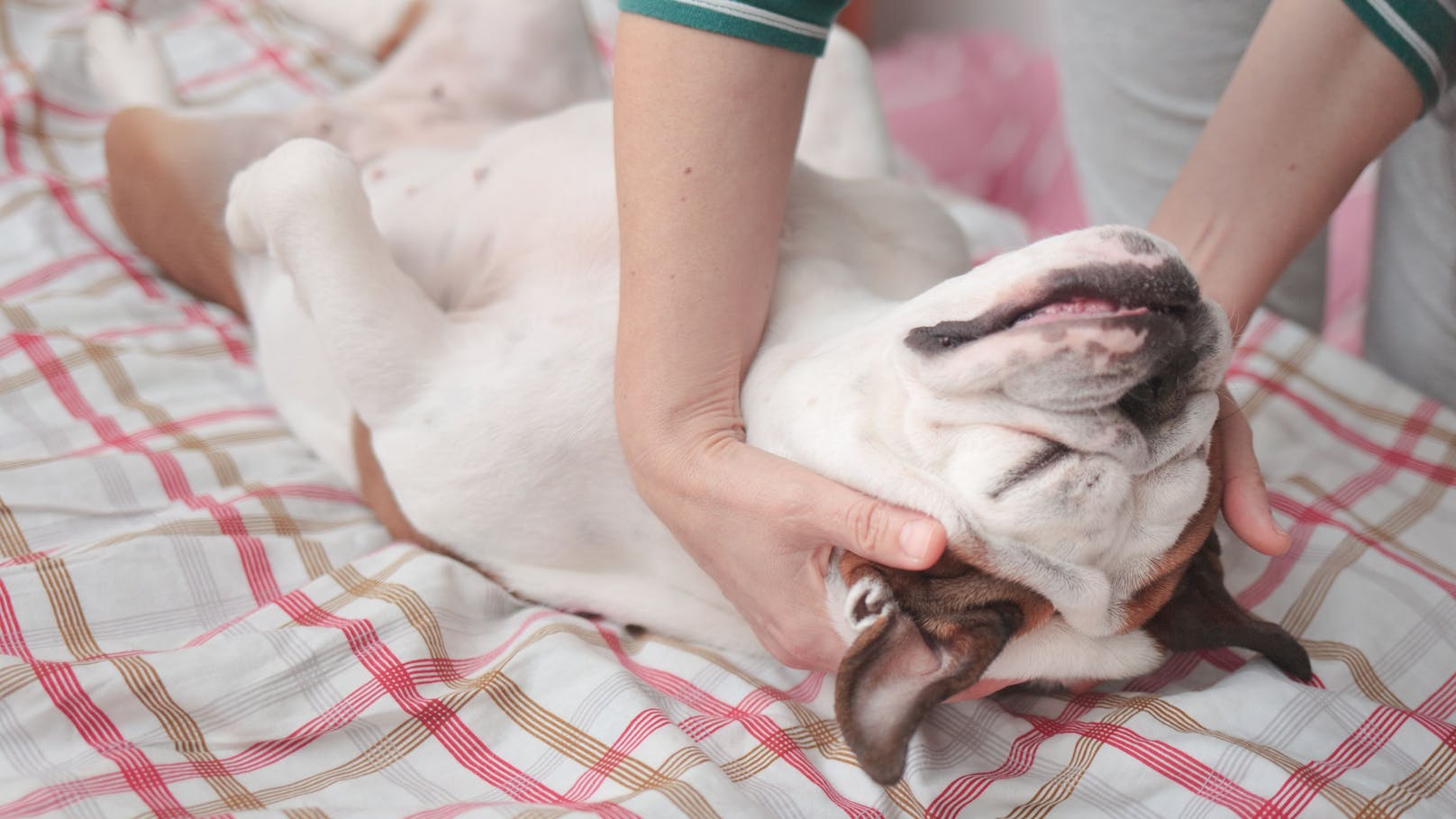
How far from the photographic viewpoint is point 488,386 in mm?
1880

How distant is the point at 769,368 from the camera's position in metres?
1.72

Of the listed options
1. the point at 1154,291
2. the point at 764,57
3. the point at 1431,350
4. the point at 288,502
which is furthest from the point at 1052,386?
the point at 1431,350

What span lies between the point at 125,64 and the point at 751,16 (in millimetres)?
2172

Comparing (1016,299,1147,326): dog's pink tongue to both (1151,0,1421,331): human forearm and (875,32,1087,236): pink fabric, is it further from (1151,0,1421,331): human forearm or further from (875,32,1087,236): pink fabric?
(875,32,1087,236): pink fabric

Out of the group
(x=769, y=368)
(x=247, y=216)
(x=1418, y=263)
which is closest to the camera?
(x=769, y=368)

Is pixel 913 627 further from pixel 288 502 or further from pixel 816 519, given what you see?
pixel 288 502

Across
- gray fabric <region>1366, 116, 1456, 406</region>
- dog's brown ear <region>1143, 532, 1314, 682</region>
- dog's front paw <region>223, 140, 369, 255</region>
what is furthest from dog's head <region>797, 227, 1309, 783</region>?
gray fabric <region>1366, 116, 1456, 406</region>

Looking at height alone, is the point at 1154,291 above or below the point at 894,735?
above

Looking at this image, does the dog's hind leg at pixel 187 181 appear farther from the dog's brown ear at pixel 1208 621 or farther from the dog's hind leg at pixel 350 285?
the dog's brown ear at pixel 1208 621

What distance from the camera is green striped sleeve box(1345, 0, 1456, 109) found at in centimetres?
181

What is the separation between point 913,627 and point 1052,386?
34cm

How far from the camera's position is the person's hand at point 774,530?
53.9 inches

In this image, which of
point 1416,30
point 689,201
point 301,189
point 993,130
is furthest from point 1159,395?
point 993,130

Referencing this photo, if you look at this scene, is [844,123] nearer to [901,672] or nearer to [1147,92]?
[1147,92]
